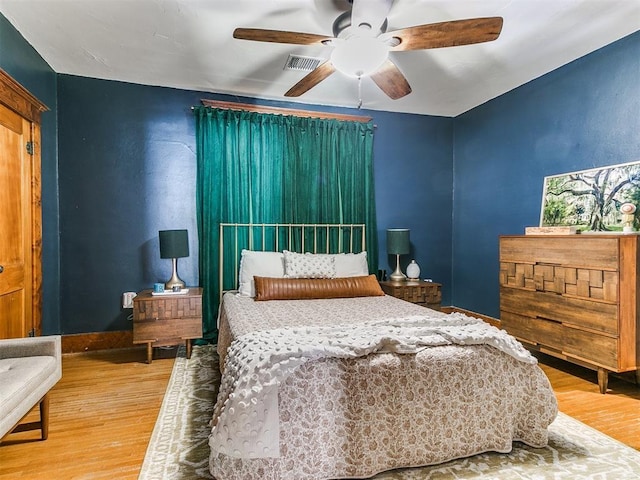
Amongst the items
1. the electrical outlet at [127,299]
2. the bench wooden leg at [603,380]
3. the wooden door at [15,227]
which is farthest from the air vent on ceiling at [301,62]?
the bench wooden leg at [603,380]

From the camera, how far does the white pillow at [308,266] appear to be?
11.6 ft

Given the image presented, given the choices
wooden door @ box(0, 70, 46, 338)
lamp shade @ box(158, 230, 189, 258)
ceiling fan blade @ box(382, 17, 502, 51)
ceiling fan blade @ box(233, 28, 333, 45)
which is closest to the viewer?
ceiling fan blade @ box(382, 17, 502, 51)

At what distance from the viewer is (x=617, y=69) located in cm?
296

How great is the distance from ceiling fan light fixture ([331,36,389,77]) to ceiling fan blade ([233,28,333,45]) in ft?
0.39

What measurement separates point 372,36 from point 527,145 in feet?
7.97

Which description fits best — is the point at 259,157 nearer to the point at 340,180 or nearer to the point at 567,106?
the point at 340,180

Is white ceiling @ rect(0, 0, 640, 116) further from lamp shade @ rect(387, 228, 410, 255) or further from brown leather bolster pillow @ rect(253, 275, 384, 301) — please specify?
brown leather bolster pillow @ rect(253, 275, 384, 301)

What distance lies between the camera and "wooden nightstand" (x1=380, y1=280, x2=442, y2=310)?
3.96 meters

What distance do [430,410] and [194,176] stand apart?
3229 millimetres

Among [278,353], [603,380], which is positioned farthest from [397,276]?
[278,353]

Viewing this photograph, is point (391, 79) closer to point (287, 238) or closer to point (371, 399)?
point (287, 238)

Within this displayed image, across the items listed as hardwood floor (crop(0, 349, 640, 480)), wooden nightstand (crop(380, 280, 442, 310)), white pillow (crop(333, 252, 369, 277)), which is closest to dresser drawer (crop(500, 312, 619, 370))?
hardwood floor (crop(0, 349, 640, 480))

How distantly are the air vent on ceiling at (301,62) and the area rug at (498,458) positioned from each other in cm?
282

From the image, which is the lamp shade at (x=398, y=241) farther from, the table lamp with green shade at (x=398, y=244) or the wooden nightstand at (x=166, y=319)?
the wooden nightstand at (x=166, y=319)
